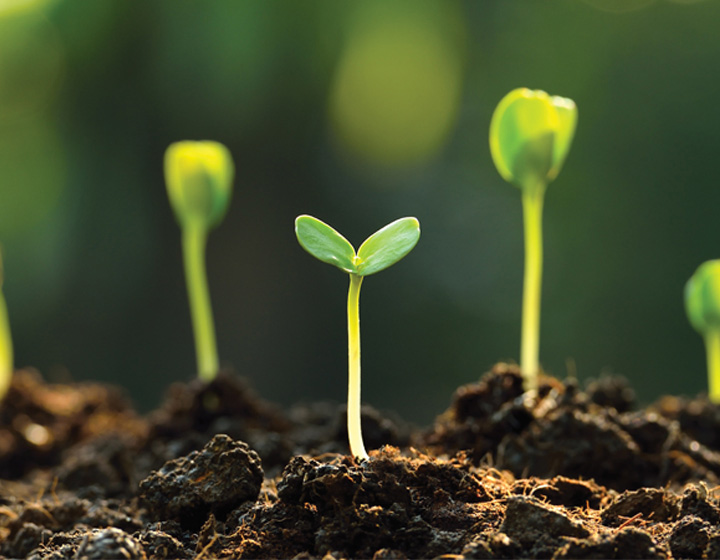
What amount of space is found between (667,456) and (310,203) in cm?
248

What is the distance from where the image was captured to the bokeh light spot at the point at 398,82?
3.35 m

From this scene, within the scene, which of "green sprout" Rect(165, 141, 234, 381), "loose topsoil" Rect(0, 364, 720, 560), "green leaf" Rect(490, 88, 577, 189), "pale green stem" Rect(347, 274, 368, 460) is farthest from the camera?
"green sprout" Rect(165, 141, 234, 381)

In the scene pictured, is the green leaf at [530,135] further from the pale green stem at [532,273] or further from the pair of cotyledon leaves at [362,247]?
the pair of cotyledon leaves at [362,247]

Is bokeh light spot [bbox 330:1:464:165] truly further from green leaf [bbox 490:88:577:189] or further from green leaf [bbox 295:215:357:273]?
green leaf [bbox 295:215:357:273]

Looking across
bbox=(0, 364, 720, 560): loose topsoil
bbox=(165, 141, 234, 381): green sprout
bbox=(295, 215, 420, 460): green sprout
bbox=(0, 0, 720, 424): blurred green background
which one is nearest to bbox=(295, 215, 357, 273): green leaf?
bbox=(295, 215, 420, 460): green sprout

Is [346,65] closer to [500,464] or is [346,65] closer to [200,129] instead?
[200,129]

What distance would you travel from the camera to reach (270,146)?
3.30 meters

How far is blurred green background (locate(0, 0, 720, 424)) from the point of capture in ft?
10.2

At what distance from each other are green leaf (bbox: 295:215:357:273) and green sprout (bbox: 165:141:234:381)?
25.2 inches

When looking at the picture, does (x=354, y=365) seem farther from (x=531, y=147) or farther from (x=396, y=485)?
(x=531, y=147)

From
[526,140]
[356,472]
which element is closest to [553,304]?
[526,140]

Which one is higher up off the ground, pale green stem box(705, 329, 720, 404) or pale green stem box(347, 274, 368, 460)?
pale green stem box(705, 329, 720, 404)

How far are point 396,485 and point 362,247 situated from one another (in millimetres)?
213

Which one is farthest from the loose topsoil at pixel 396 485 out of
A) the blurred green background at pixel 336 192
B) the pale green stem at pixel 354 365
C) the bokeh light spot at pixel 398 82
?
the bokeh light spot at pixel 398 82
